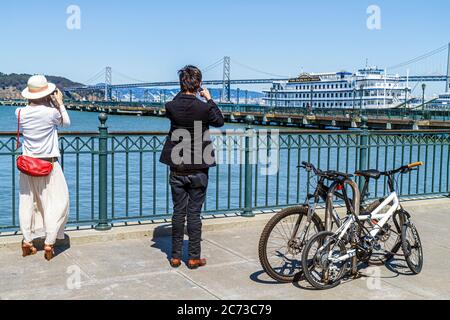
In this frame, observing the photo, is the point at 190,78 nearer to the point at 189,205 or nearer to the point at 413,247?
the point at 189,205

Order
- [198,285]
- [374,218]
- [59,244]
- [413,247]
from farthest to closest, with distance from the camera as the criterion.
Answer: [59,244], [413,247], [374,218], [198,285]

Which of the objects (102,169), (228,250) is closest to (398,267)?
(228,250)

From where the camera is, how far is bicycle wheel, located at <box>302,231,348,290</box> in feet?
15.5

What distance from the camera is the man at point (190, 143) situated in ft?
17.0

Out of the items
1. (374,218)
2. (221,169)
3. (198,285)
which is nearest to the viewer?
(198,285)

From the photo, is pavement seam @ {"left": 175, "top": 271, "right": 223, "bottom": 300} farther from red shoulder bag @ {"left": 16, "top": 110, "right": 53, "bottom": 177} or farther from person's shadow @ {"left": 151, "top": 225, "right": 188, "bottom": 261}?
red shoulder bag @ {"left": 16, "top": 110, "right": 53, "bottom": 177}

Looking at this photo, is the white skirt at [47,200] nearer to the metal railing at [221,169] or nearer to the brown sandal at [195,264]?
the metal railing at [221,169]

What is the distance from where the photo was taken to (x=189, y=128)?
5.18 meters

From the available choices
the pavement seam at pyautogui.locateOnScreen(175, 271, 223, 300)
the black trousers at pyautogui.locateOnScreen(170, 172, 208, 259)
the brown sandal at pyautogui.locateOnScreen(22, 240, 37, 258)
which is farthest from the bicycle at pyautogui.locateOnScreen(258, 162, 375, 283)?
the brown sandal at pyautogui.locateOnScreen(22, 240, 37, 258)

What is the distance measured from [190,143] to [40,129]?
1.38 metres

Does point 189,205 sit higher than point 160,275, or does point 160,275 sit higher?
point 189,205

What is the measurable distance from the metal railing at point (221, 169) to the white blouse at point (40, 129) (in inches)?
31.7

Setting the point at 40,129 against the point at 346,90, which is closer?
the point at 40,129
